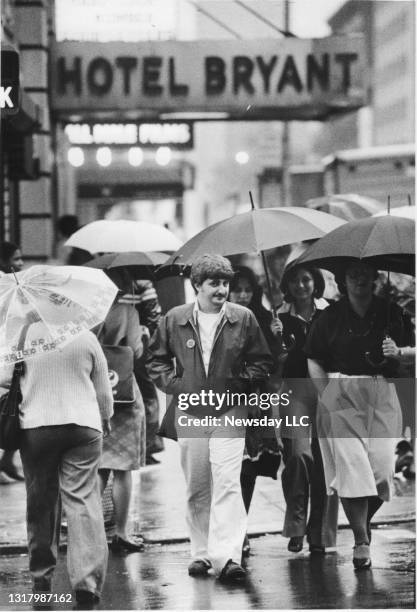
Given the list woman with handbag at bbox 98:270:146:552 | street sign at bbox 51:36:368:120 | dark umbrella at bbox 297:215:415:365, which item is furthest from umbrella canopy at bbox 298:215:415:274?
street sign at bbox 51:36:368:120

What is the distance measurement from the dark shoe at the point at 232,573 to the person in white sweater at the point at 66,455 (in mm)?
828

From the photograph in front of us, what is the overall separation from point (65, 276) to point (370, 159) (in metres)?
10.3

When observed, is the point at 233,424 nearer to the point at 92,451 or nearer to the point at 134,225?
the point at 92,451

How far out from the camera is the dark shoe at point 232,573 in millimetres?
7977

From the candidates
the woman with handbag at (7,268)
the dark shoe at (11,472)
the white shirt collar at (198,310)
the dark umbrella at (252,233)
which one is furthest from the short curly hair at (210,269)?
the dark shoe at (11,472)

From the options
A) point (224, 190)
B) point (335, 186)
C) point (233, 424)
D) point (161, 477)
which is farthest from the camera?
point (335, 186)

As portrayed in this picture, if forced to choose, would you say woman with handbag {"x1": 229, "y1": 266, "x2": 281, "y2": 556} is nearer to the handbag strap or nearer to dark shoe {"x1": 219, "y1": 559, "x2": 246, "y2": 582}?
dark shoe {"x1": 219, "y1": 559, "x2": 246, "y2": 582}

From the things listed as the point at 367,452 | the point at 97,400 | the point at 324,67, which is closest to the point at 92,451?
the point at 97,400

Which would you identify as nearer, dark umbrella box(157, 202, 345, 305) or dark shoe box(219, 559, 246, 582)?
dark shoe box(219, 559, 246, 582)

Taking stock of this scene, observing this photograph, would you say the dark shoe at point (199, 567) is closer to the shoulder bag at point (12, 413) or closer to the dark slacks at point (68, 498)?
the dark slacks at point (68, 498)

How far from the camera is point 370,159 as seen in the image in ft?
56.6

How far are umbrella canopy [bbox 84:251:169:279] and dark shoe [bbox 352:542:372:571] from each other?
7.92 feet

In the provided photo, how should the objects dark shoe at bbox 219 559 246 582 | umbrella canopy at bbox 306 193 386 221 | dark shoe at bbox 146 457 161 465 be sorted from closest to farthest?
dark shoe at bbox 219 559 246 582 < umbrella canopy at bbox 306 193 386 221 < dark shoe at bbox 146 457 161 465

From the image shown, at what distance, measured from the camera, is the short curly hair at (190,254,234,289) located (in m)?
8.06
